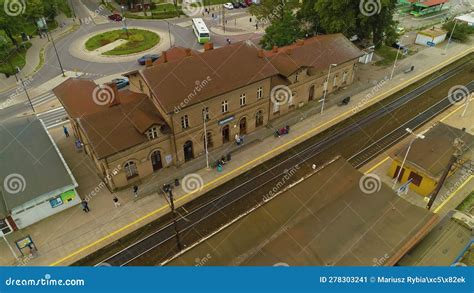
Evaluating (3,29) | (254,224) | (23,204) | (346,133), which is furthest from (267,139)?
(3,29)

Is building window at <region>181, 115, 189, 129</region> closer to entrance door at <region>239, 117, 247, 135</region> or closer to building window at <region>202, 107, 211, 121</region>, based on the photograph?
building window at <region>202, 107, 211, 121</region>

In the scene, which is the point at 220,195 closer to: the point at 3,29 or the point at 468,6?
the point at 3,29

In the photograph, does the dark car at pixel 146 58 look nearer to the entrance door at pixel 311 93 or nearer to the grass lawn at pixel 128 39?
the grass lawn at pixel 128 39

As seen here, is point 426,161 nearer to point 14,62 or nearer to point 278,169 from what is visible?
point 278,169

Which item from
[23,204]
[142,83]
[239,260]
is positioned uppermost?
[142,83]

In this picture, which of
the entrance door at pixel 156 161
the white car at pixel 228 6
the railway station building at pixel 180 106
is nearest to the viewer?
the railway station building at pixel 180 106

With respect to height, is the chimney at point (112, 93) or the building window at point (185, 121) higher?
the chimney at point (112, 93)

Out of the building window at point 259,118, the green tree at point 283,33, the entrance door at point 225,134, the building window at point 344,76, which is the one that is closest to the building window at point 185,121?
the entrance door at point 225,134

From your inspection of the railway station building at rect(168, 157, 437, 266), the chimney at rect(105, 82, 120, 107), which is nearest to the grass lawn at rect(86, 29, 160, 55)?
the chimney at rect(105, 82, 120, 107)
